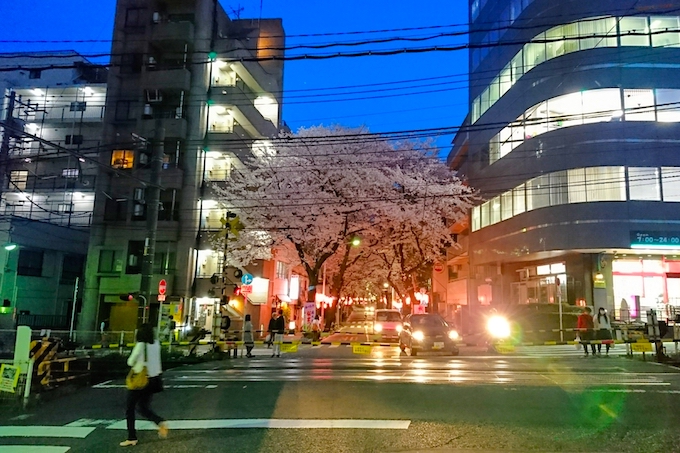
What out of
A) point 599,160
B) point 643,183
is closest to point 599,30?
point 599,160

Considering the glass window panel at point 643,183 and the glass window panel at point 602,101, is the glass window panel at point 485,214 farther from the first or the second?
the glass window panel at point 643,183

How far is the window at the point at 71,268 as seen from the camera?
125 ft

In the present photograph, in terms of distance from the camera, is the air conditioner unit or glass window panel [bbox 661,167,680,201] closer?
glass window panel [bbox 661,167,680,201]

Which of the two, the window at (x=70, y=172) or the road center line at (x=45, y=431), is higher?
the window at (x=70, y=172)

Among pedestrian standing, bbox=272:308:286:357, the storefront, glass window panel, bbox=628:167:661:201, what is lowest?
pedestrian standing, bbox=272:308:286:357

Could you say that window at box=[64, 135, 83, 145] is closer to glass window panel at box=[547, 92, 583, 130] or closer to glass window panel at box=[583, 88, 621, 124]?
glass window panel at box=[547, 92, 583, 130]

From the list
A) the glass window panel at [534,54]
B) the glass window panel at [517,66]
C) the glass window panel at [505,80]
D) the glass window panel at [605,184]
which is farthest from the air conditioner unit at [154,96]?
the glass window panel at [605,184]

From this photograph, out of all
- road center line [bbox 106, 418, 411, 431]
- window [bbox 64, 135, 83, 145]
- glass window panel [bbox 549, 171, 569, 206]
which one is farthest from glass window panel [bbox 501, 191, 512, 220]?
window [bbox 64, 135, 83, 145]

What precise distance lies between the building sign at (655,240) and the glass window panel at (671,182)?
1887 mm

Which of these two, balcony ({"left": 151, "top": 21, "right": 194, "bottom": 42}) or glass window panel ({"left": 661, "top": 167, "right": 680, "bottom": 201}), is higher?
balcony ({"left": 151, "top": 21, "right": 194, "bottom": 42})

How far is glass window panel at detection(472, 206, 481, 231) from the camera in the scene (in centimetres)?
3781

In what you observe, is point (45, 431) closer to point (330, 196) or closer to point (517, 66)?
point (330, 196)

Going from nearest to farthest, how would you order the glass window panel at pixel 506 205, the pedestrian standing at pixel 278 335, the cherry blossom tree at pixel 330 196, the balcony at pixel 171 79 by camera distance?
the pedestrian standing at pixel 278 335 < the cherry blossom tree at pixel 330 196 < the glass window panel at pixel 506 205 < the balcony at pixel 171 79

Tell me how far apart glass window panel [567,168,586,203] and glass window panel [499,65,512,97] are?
8970 mm
